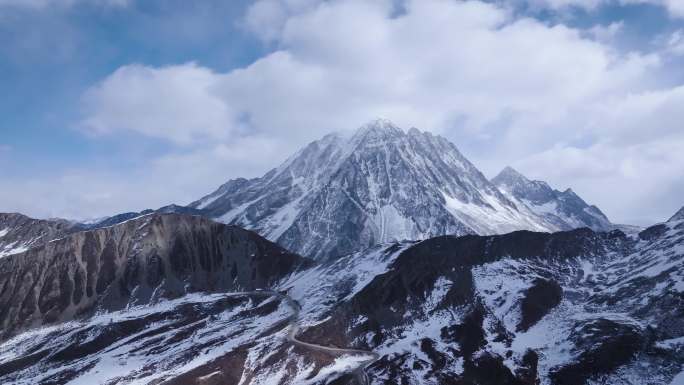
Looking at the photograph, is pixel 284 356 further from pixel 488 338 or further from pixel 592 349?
pixel 592 349

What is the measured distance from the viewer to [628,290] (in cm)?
18725

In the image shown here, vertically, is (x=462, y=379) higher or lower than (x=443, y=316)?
lower

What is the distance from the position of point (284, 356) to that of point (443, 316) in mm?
54337

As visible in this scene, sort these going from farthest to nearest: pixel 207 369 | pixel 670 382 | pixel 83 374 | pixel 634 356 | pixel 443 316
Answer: pixel 443 316 < pixel 83 374 < pixel 207 369 < pixel 634 356 < pixel 670 382

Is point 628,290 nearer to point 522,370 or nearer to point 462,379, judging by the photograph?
point 522,370

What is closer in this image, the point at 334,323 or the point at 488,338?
the point at 488,338

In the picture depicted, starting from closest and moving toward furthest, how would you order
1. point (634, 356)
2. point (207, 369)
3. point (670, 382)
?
1. point (670, 382)
2. point (634, 356)
3. point (207, 369)

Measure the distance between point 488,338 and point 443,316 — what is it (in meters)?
20.0

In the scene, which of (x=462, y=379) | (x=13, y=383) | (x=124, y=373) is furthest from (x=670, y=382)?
(x=13, y=383)

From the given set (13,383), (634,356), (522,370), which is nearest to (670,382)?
(634,356)

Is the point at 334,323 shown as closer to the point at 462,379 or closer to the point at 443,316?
the point at 443,316

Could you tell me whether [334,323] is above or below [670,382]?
above

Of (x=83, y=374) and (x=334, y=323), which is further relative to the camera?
(x=334, y=323)

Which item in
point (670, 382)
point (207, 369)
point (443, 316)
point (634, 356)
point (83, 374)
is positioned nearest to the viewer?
point (670, 382)
